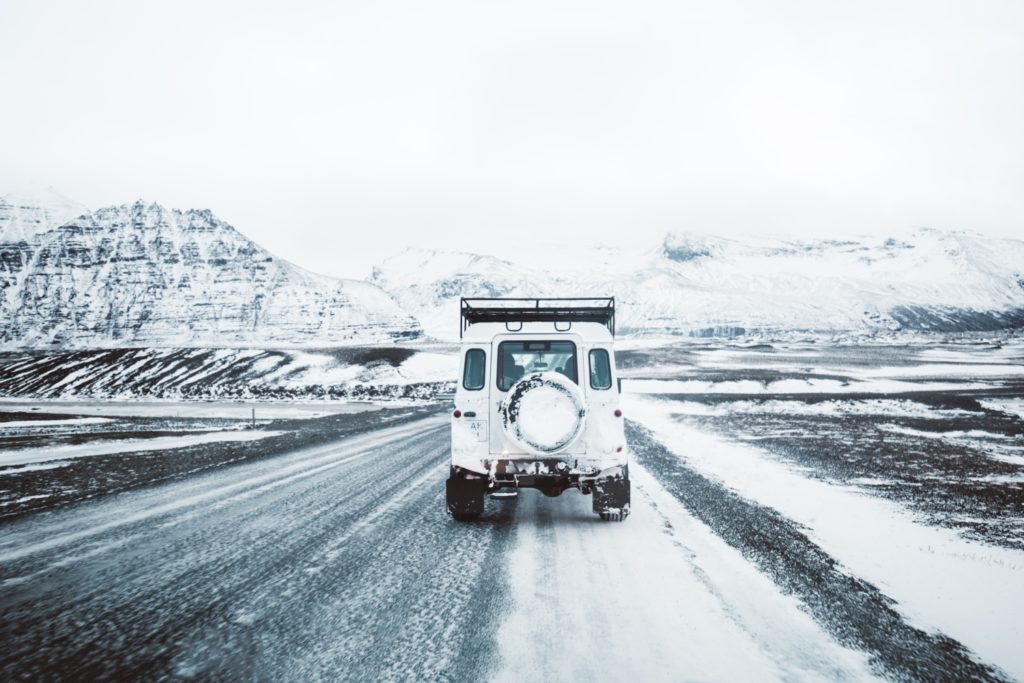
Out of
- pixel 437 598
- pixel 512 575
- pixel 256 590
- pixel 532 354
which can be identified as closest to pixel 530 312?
pixel 532 354

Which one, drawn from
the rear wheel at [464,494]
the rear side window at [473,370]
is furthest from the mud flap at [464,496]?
the rear side window at [473,370]

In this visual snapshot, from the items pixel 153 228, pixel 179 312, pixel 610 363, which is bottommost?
pixel 610 363

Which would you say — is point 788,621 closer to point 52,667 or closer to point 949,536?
point 949,536

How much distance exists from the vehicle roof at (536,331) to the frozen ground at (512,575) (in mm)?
2571

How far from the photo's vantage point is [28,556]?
6090mm

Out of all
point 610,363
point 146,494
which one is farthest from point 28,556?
point 610,363

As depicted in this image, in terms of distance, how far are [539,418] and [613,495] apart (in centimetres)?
163

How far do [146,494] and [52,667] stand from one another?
657 centimetres

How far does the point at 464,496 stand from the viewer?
25.1 feet

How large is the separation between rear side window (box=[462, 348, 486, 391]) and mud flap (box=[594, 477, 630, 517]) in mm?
2118

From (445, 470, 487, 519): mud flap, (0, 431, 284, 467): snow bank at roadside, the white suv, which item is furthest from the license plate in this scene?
(0, 431, 284, 467): snow bank at roadside

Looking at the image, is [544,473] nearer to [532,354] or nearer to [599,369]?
[599,369]

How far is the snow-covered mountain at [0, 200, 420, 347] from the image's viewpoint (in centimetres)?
13075

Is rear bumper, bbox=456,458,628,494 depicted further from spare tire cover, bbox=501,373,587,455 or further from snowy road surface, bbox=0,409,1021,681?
snowy road surface, bbox=0,409,1021,681
